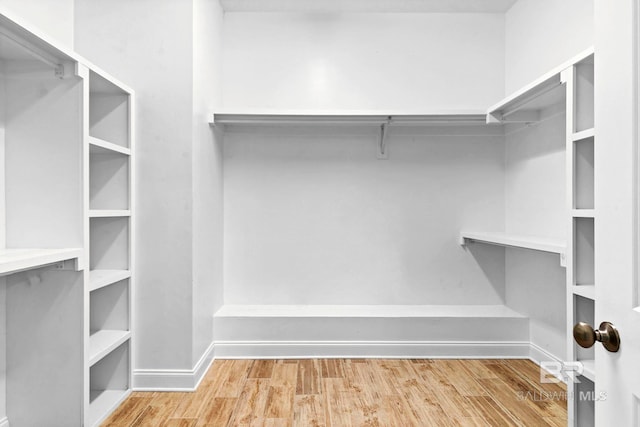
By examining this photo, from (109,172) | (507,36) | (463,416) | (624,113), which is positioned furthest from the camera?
(507,36)

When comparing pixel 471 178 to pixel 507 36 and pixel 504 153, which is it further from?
pixel 507 36

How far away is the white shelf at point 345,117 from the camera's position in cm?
272

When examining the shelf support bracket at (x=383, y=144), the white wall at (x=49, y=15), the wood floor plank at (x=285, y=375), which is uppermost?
the white wall at (x=49, y=15)

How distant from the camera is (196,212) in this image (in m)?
2.42

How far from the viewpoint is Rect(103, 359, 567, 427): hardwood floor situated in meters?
2.02

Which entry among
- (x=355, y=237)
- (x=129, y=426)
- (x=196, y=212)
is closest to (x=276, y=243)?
(x=355, y=237)

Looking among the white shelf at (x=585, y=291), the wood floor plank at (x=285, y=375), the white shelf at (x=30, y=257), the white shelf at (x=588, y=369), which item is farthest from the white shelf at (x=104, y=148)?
the white shelf at (x=588, y=369)

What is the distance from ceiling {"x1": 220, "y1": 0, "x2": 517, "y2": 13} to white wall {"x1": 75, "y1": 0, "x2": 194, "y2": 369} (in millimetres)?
837

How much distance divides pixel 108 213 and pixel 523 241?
2202mm

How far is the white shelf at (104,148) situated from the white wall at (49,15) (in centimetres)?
59

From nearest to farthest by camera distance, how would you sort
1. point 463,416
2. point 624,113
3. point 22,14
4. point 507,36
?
point 624,113
point 22,14
point 463,416
point 507,36

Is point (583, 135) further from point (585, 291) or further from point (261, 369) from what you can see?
point (261, 369)

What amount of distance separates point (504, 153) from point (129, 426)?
2.99 m

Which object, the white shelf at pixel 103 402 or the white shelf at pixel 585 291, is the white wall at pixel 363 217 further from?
the white shelf at pixel 585 291
